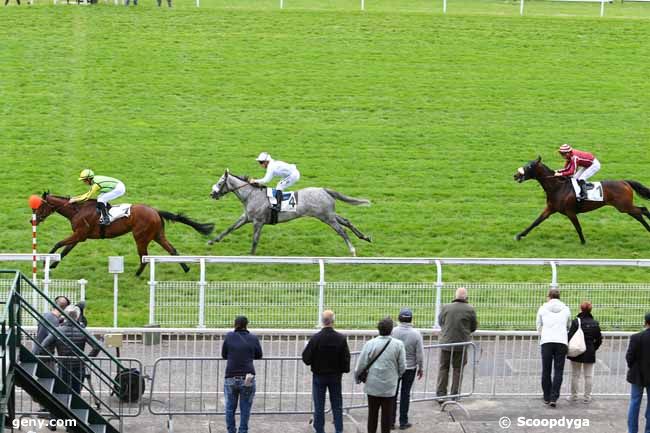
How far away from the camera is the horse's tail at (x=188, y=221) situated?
755 inches

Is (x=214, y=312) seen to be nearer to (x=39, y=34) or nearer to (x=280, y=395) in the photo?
(x=280, y=395)

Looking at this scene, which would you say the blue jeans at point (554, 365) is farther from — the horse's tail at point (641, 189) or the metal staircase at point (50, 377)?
the horse's tail at point (641, 189)

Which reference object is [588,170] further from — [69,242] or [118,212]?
[69,242]

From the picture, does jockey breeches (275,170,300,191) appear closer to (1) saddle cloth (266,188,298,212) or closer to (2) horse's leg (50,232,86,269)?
(1) saddle cloth (266,188,298,212)

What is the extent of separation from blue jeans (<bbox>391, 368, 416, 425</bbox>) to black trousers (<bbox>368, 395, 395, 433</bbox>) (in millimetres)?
584

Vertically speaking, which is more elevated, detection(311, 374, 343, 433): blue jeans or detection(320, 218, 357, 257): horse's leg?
detection(320, 218, 357, 257): horse's leg

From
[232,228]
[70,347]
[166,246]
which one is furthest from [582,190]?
[70,347]

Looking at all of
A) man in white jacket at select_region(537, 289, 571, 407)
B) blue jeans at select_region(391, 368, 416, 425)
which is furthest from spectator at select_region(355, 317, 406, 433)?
man in white jacket at select_region(537, 289, 571, 407)

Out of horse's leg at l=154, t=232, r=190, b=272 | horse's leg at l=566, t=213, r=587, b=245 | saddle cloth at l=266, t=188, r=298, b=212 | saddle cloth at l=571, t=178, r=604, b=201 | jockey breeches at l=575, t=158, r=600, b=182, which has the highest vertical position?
jockey breeches at l=575, t=158, r=600, b=182

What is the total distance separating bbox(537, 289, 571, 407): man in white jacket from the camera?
13914 millimetres

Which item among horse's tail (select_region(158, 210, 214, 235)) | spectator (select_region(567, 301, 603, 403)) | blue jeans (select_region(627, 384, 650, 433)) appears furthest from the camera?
horse's tail (select_region(158, 210, 214, 235))

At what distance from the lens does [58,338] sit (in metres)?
12.7

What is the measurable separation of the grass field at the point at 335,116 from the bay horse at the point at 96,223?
557mm

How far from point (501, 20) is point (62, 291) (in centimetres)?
2356
